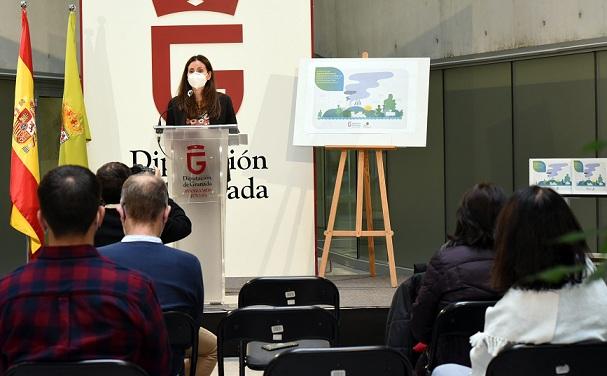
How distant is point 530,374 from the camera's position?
7.53 feet

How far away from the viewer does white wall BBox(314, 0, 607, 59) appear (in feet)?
25.3

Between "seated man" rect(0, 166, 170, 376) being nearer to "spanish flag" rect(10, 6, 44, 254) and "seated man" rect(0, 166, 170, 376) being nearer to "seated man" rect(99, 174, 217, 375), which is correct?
"seated man" rect(99, 174, 217, 375)

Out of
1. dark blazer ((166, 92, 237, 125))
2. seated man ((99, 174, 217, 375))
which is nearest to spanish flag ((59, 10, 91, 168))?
dark blazer ((166, 92, 237, 125))

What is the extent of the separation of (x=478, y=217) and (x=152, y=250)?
1.22 m

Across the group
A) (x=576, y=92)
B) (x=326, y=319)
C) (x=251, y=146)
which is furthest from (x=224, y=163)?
(x=576, y=92)

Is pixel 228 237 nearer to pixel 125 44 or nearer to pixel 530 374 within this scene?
pixel 125 44

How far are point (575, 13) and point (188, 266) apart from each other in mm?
5643

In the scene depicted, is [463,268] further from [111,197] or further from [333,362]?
[111,197]

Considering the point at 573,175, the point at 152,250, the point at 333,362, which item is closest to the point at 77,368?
the point at 333,362

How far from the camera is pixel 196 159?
16.9 ft

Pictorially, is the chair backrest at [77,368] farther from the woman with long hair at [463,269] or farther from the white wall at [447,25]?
the white wall at [447,25]

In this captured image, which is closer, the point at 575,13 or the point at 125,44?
the point at 125,44

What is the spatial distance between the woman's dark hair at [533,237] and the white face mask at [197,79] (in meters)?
3.26

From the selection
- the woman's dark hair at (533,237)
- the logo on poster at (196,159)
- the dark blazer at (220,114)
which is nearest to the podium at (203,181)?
the logo on poster at (196,159)
